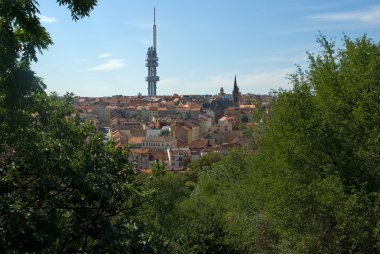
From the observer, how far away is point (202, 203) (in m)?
18.5

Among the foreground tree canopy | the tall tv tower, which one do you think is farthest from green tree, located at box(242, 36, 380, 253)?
the tall tv tower

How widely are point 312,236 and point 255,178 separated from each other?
496 cm

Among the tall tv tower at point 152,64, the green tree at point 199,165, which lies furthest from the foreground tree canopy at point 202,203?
the tall tv tower at point 152,64

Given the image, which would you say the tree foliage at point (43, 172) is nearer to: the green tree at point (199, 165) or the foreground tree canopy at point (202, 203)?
the foreground tree canopy at point (202, 203)

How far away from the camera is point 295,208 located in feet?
40.9

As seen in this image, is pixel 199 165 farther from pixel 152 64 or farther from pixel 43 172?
pixel 152 64

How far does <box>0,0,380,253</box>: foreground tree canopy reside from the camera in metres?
6.19

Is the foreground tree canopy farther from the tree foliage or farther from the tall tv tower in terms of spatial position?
the tall tv tower

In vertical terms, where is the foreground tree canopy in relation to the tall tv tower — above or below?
below

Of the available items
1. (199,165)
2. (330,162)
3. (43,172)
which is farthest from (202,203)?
(199,165)

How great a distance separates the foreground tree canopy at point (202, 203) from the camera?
6.19 m

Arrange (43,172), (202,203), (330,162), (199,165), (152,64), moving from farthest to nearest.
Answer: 1. (152,64)
2. (199,165)
3. (202,203)
4. (330,162)
5. (43,172)

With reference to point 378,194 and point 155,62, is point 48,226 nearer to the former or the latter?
point 378,194

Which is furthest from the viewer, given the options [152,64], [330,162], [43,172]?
[152,64]
